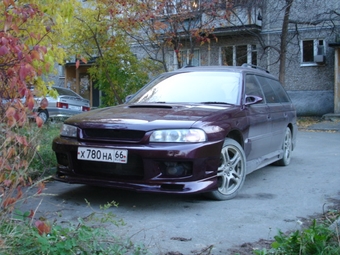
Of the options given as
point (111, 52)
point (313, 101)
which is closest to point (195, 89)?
point (111, 52)

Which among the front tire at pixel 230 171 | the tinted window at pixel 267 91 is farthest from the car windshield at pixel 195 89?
the tinted window at pixel 267 91

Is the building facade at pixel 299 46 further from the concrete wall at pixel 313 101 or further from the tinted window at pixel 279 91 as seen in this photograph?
the tinted window at pixel 279 91

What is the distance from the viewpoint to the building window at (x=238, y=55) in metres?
23.5

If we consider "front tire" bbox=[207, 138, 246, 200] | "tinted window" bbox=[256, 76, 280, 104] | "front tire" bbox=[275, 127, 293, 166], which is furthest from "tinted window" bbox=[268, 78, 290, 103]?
"front tire" bbox=[207, 138, 246, 200]

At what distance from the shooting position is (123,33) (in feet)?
47.7

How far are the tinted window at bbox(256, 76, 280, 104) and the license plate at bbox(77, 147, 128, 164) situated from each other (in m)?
2.98

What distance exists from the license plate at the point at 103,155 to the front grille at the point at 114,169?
0.20 feet

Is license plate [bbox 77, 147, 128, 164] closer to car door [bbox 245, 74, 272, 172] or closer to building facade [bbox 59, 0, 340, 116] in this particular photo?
car door [bbox 245, 74, 272, 172]

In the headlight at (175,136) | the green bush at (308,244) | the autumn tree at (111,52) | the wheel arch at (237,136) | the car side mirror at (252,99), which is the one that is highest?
the autumn tree at (111,52)

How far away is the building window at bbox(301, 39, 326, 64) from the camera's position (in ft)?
71.4

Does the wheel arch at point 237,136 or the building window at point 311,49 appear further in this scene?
the building window at point 311,49

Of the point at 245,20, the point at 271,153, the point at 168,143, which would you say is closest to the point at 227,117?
the point at 168,143

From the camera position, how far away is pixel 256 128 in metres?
5.99

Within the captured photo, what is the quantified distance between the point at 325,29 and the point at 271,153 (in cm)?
1659
